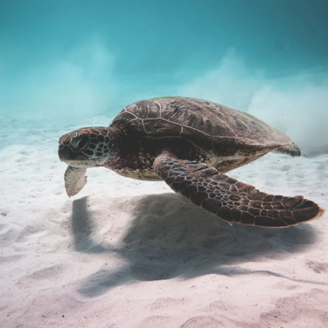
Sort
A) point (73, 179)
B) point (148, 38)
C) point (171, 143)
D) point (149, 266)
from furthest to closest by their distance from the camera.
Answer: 1. point (148, 38)
2. point (73, 179)
3. point (171, 143)
4. point (149, 266)

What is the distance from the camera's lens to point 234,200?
1.81 metres

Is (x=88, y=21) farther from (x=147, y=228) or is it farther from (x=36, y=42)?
(x=147, y=228)

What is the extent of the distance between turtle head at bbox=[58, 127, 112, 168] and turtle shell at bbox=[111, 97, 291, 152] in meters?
0.46

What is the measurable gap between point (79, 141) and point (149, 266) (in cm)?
162

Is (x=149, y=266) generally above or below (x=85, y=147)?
below

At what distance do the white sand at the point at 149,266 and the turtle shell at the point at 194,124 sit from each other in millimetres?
999

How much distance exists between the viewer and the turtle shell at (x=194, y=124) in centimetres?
276

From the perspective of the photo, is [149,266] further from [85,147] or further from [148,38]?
[148,38]

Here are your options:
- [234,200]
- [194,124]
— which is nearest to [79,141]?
[194,124]

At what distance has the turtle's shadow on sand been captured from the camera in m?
1.82

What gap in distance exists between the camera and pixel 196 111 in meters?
3.02

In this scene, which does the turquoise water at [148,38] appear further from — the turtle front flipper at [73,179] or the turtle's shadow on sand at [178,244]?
the turtle's shadow on sand at [178,244]

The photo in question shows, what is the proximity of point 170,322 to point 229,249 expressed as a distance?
1099mm

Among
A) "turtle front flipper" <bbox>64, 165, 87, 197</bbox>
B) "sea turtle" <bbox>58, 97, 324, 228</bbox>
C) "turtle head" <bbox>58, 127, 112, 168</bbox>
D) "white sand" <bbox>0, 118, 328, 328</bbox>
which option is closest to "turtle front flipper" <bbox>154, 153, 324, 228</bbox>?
"sea turtle" <bbox>58, 97, 324, 228</bbox>
